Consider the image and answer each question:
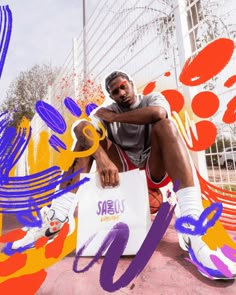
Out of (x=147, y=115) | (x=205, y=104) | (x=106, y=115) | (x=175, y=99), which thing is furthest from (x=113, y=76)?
(x=205, y=104)

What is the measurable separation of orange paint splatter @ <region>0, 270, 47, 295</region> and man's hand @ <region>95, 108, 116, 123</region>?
57 centimetres

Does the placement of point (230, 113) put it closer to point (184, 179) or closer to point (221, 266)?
point (184, 179)

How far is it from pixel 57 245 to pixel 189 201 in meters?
0.43

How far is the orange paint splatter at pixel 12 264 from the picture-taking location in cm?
60

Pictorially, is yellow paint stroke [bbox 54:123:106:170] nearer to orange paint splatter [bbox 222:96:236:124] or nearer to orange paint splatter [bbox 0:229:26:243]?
orange paint splatter [bbox 0:229:26:243]

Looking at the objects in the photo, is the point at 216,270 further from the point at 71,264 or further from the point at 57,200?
the point at 57,200

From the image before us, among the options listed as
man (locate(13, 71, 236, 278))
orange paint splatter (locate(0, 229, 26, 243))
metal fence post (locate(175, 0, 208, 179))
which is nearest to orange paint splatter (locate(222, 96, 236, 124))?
metal fence post (locate(175, 0, 208, 179))

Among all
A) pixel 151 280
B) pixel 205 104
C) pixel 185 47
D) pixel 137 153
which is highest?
pixel 185 47

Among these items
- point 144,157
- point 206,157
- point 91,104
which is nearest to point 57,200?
point 144,157

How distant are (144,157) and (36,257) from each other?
0.52 meters

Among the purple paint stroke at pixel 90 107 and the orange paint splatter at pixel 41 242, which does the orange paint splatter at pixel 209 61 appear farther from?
the orange paint splatter at pixel 41 242

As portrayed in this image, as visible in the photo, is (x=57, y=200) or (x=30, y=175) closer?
(x=57, y=200)

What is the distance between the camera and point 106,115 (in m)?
0.92

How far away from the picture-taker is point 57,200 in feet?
2.53
